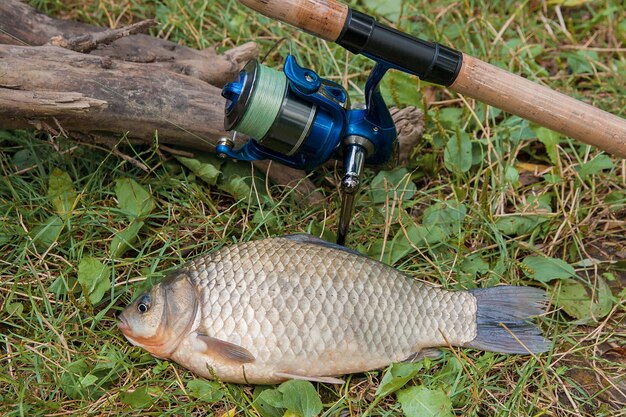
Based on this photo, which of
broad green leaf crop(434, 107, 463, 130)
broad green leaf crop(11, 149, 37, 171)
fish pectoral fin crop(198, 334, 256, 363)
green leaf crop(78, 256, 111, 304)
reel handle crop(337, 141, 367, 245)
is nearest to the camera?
fish pectoral fin crop(198, 334, 256, 363)

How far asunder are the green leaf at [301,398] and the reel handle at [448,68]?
3.93 ft

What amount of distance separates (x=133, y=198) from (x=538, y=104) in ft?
5.71

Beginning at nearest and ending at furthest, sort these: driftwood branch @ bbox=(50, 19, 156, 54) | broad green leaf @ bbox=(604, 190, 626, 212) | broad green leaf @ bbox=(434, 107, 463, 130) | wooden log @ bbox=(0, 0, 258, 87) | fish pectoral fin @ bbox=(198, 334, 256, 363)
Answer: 1. fish pectoral fin @ bbox=(198, 334, 256, 363)
2. driftwood branch @ bbox=(50, 19, 156, 54)
3. wooden log @ bbox=(0, 0, 258, 87)
4. broad green leaf @ bbox=(604, 190, 626, 212)
5. broad green leaf @ bbox=(434, 107, 463, 130)

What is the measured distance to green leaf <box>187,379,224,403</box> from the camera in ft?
8.52

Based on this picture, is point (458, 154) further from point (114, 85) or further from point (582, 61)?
point (114, 85)

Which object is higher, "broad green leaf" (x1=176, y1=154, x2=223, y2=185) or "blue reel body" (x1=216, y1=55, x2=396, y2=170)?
"blue reel body" (x1=216, y1=55, x2=396, y2=170)

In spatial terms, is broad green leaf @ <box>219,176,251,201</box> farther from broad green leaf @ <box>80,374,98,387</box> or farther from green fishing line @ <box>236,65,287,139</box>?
broad green leaf @ <box>80,374,98,387</box>

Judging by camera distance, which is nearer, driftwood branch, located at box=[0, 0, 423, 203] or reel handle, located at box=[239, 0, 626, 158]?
reel handle, located at box=[239, 0, 626, 158]

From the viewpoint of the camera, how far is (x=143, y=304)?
2582mm

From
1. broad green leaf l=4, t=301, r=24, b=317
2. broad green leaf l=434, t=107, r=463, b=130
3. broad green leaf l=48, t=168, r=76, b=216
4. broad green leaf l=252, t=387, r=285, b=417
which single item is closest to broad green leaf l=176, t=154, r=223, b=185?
broad green leaf l=48, t=168, r=76, b=216

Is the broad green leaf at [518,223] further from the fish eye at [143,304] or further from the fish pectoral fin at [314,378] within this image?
the fish eye at [143,304]

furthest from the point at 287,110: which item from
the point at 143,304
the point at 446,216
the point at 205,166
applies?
the point at 446,216


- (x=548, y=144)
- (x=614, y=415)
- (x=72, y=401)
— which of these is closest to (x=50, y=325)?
(x=72, y=401)

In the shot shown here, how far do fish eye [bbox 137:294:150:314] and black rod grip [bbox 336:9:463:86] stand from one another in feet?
3.78
